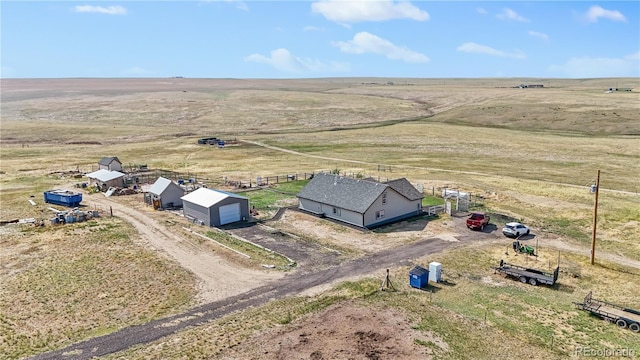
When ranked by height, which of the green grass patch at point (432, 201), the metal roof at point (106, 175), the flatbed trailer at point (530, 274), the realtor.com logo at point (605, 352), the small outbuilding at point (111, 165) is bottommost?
the realtor.com logo at point (605, 352)

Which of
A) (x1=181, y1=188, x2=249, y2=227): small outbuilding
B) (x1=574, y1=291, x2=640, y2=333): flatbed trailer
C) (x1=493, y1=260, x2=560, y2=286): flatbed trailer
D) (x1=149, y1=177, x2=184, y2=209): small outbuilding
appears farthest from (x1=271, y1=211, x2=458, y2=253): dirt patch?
(x1=149, y1=177, x2=184, y2=209): small outbuilding

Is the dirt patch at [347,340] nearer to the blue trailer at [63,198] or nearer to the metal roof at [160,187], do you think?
the metal roof at [160,187]

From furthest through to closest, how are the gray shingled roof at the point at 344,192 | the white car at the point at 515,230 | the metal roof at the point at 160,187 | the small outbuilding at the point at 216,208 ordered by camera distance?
the metal roof at the point at 160,187
the small outbuilding at the point at 216,208
the gray shingled roof at the point at 344,192
the white car at the point at 515,230

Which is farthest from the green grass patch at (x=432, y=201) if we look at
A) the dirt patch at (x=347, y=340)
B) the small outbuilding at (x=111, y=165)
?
the small outbuilding at (x=111, y=165)

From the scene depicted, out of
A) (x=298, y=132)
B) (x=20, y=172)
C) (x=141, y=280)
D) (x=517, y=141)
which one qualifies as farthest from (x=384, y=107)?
(x=141, y=280)

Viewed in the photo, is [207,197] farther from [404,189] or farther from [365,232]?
[404,189]

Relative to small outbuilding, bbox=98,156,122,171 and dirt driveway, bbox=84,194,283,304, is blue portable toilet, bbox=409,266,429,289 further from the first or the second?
small outbuilding, bbox=98,156,122,171

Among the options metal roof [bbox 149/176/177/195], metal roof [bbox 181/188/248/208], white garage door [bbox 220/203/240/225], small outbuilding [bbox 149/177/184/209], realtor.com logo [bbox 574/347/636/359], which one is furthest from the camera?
metal roof [bbox 149/176/177/195]
